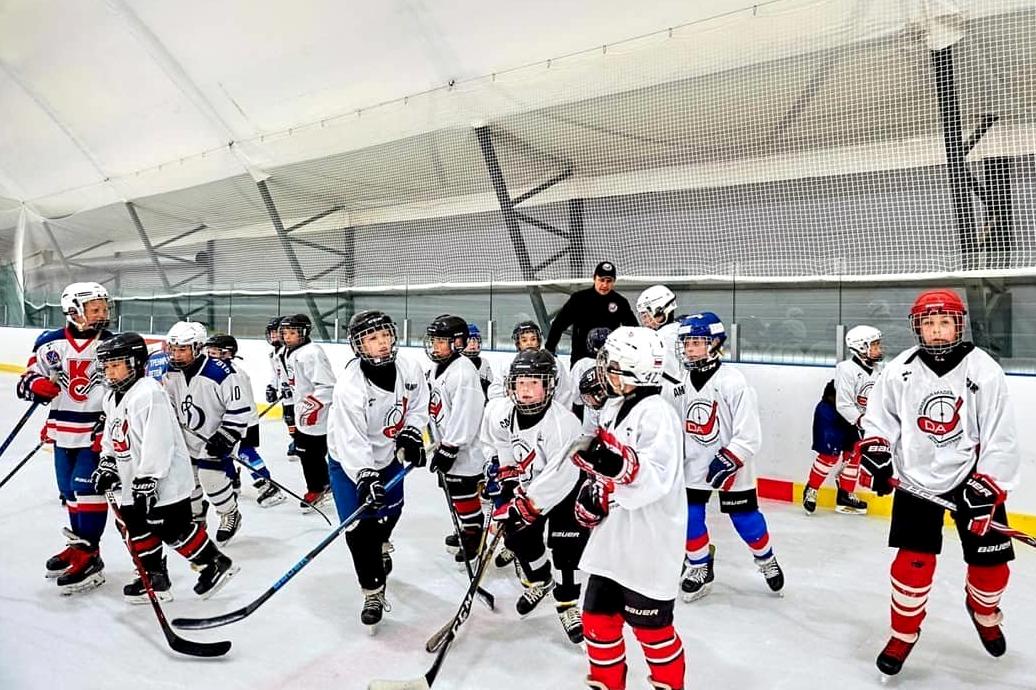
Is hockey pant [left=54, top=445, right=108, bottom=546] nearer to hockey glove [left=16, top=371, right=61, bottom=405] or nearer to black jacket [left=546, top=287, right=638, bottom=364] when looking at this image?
hockey glove [left=16, top=371, right=61, bottom=405]

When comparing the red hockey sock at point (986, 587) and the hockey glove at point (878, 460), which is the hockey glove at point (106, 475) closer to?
the hockey glove at point (878, 460)

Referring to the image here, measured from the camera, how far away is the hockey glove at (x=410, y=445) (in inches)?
96.1

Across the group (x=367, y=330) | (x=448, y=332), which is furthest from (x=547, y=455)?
(x=448, y=332)

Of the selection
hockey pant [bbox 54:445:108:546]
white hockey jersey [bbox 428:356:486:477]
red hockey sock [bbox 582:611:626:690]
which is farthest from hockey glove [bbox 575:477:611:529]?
hockey pant [bbox 54:445:108:546]

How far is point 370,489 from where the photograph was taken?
2.26 meters

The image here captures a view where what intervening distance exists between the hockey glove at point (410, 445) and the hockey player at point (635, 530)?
91cm

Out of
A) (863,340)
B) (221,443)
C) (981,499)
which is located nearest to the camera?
(981,499)

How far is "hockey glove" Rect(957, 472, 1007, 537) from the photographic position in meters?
1.90

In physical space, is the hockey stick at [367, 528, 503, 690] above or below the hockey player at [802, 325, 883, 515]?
below

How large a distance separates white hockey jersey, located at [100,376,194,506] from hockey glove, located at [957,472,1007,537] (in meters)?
2.39

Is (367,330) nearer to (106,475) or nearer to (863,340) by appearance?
(106,475)

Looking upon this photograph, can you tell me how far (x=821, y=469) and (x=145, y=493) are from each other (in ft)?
10.5

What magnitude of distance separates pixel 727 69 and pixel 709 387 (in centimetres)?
263

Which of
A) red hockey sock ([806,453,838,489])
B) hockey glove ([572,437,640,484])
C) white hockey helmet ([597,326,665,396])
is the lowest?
red hockey sock ([806,453,838,489])
